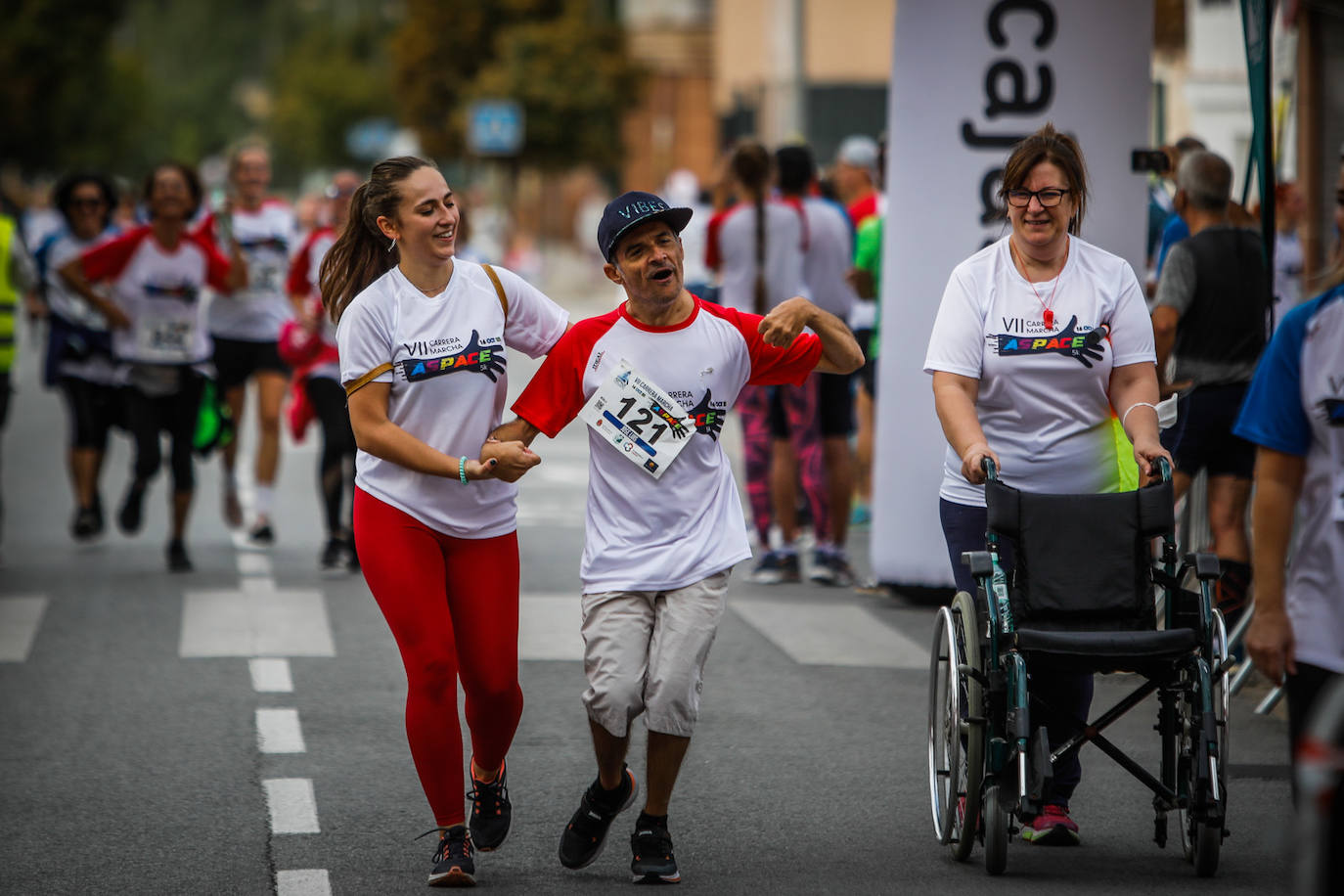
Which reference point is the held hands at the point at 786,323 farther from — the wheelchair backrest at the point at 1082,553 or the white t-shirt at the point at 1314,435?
the white t-shirt at the point at 1314,435

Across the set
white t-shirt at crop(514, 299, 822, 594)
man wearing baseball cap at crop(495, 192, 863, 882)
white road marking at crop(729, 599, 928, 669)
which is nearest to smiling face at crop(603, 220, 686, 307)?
man wearing baseball cap at crop(495, 192, 863, 882)

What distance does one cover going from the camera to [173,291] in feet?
38.7

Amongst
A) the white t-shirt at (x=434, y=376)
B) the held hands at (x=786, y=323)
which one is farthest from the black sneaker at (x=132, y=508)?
the held hands at (x=786, y=323)

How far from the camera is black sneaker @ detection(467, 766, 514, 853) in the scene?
588cm

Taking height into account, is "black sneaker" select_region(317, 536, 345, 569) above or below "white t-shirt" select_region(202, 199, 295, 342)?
below

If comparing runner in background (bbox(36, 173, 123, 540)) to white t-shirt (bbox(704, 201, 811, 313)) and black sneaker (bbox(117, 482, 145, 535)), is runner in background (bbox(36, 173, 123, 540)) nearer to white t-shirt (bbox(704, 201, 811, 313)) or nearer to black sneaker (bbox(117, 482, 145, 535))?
black sneaker (bbox(117, 482, 145, 535))

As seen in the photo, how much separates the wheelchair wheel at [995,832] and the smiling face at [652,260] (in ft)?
5.25

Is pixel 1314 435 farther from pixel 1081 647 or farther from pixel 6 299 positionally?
pixel 6 299

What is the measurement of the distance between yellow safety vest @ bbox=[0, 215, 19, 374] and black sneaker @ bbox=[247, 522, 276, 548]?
174cm

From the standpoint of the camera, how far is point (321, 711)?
26.6 feet

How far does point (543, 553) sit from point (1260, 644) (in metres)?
8.27

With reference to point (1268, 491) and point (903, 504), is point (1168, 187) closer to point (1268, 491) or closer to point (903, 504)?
point (903, 504)

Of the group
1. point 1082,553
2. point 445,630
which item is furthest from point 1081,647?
point 445,630

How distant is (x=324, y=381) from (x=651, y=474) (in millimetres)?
6165
